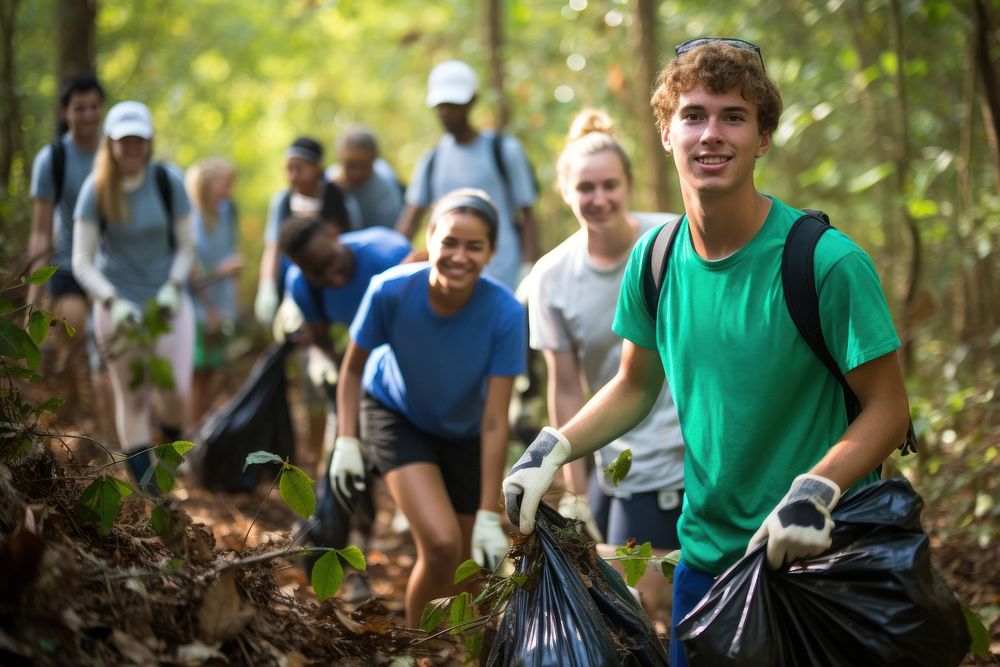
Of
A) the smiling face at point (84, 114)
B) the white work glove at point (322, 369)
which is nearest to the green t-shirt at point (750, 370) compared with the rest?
the white work glove at point (322, 369)

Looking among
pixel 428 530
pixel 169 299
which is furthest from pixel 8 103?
pixel 428 530

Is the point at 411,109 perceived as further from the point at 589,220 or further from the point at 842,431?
the point at 842,431

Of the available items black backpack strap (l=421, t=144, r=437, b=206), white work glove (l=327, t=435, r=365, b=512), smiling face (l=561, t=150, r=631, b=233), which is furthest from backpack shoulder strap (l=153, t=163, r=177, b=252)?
smiling face (l=561, t=150, r=631, b=233)

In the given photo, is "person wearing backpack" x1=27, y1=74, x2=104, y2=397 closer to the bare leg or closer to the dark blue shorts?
the bare leg

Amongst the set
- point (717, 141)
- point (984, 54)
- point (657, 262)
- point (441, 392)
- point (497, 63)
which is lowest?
point (441, 392)

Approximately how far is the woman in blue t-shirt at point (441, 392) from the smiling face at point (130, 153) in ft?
7.91

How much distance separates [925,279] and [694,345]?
195 inches

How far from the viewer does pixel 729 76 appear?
8.43ft

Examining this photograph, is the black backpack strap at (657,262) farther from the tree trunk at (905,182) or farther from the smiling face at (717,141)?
the tree trunk at (905,182)

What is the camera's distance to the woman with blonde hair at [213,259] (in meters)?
8.88

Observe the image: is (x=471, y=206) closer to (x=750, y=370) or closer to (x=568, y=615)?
(x=750, y=370)

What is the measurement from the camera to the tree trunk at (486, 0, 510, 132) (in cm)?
969

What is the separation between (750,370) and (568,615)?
0.74 meters

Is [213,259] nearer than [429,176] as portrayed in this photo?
No
